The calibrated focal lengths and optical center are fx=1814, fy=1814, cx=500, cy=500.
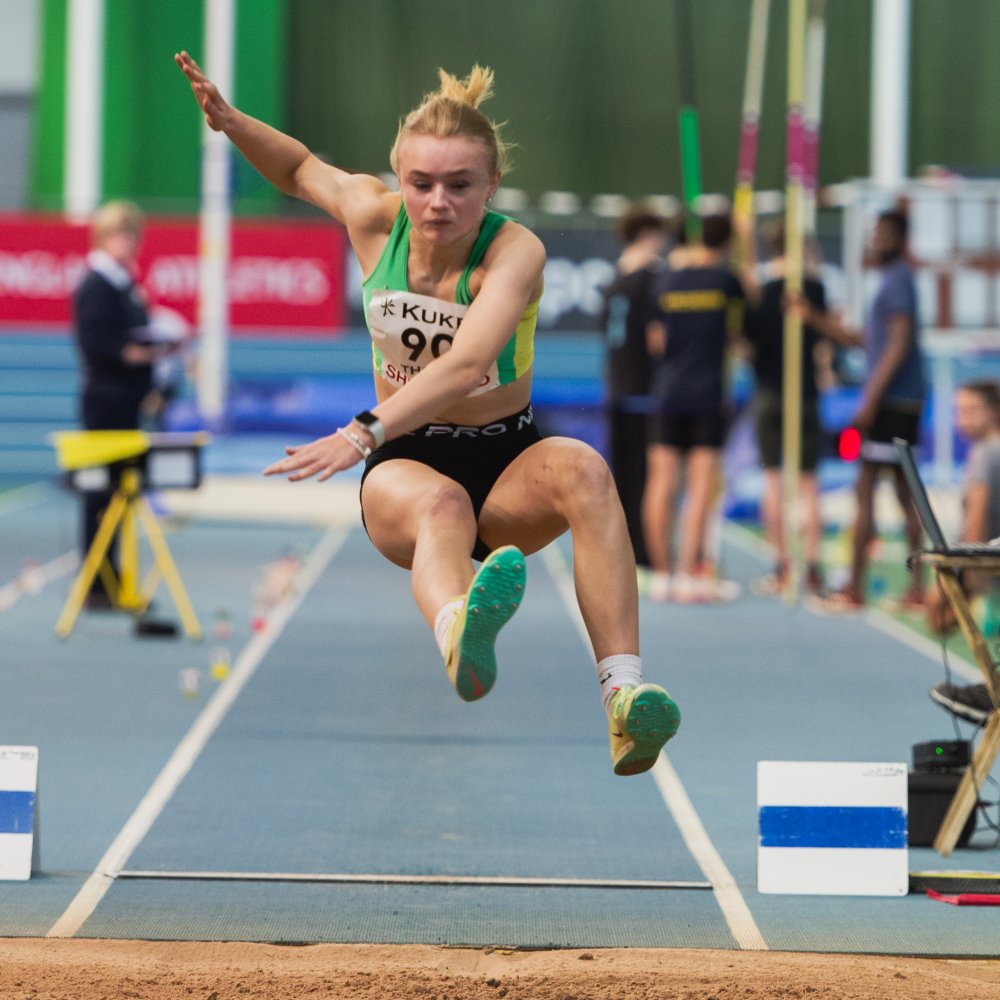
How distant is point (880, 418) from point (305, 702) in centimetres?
363

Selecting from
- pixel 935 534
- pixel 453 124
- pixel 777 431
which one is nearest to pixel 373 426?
pixel 453 124

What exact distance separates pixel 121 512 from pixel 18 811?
4.07m

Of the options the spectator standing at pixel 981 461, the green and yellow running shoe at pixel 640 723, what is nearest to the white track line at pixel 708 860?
the green and yellow running shoe at pixel 640 723

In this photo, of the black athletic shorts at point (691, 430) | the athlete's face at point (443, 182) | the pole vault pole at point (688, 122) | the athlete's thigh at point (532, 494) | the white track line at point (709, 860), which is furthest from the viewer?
the black athletic shorts at point (691, 430)

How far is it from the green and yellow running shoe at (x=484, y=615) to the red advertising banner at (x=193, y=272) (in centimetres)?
1358

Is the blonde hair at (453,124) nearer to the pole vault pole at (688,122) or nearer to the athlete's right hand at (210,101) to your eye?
the athlete's right hand at (210,101)

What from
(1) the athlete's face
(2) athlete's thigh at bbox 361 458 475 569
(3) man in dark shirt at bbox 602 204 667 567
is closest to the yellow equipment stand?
(3) man in dark shirt at bbox 602 204 667 567

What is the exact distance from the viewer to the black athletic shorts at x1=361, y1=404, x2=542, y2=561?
4012 millimetres

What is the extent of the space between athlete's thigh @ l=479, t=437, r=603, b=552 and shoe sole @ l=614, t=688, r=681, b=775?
1.70 ft

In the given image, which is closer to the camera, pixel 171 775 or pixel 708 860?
pixel 708 860

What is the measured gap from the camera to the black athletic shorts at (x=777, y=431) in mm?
9883

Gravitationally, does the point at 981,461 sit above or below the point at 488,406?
below

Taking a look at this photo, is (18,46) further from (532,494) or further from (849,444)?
(532,494)

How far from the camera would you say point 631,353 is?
33.3ft
